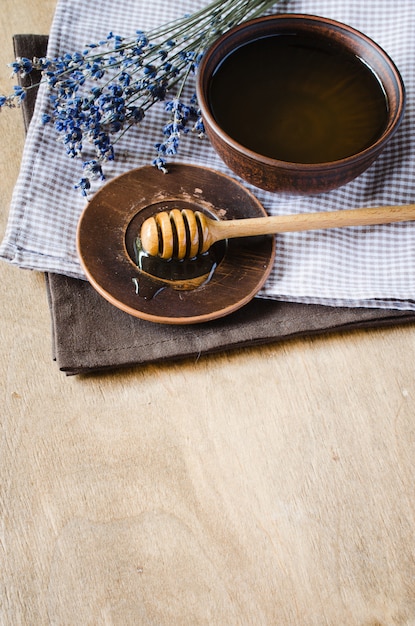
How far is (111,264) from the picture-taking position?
0.67m

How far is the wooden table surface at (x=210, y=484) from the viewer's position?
1.83 ft

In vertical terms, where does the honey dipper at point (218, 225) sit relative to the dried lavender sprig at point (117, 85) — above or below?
below

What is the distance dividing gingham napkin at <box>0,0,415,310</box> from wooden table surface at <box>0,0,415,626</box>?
0.16ft

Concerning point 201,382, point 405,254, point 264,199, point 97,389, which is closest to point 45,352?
point 97,389

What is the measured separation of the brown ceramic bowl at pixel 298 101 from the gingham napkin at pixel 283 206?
77 millimetres

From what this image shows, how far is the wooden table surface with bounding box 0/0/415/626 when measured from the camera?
0.56 m

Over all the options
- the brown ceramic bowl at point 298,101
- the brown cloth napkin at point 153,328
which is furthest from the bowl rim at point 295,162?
the brown cloth napkin at point 153,328

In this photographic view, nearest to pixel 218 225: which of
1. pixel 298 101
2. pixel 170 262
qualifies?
pixel 170 262

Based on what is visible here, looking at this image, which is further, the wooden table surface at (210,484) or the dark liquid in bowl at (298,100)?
the dark liquid in bowl at (298,100)

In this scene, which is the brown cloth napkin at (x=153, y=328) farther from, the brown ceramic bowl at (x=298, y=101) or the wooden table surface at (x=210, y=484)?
the brown ceramic bowl at (x=298, y=101)

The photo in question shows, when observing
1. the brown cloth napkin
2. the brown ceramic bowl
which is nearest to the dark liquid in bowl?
the brown ceramic bowl

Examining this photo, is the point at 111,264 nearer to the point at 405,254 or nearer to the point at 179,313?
the point at 179,313

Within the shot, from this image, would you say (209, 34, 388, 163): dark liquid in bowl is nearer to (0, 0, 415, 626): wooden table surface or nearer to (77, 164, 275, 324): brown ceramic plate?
(77, 164, 275, 324): brown ceramic plate

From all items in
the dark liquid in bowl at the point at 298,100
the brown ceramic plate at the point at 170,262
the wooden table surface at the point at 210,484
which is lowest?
the wooden table surface at the point at 210,484
